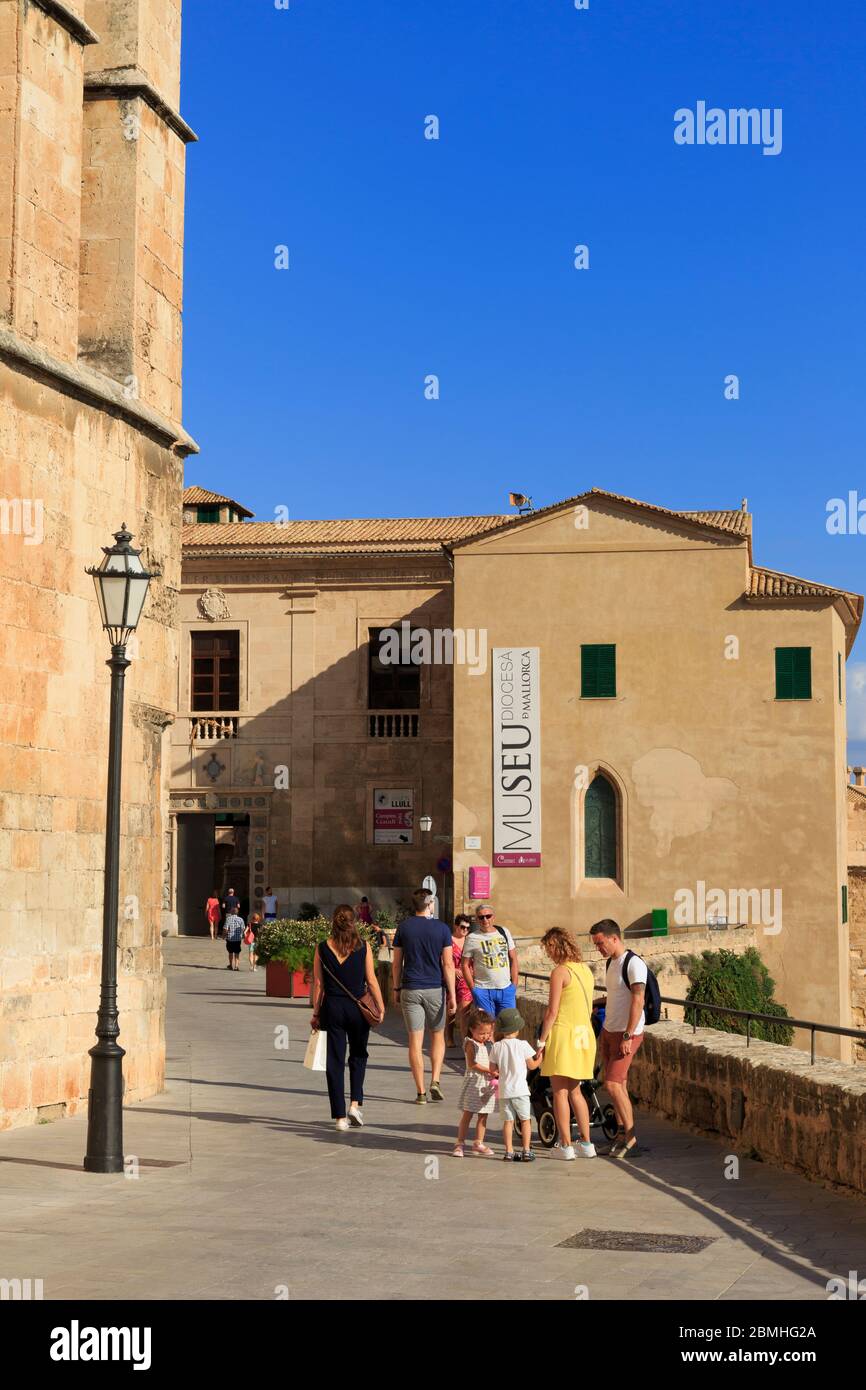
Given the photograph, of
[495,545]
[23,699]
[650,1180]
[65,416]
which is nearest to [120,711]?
[23,699]

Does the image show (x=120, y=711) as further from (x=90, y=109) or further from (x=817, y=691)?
(x=817, y=691)

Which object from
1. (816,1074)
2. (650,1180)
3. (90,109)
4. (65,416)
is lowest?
(650,1180)

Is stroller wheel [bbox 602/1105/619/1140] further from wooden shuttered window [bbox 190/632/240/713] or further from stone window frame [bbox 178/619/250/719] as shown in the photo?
wooden shuttered window [bbox 190/632/240/713]

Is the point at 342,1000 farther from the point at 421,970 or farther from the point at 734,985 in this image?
the point at 734,985

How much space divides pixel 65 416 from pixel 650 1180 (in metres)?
7.01

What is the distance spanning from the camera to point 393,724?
141 feet

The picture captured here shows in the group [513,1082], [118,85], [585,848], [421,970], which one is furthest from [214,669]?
[513,1082]

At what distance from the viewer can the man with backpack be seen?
1051cm

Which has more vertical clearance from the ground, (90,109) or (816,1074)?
(90,109)

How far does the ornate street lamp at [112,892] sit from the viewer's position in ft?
32.0

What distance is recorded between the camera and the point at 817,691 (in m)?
38.1

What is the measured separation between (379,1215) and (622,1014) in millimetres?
2825

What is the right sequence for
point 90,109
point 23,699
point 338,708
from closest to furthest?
point 23,699 → point 90,109 → point 338,708

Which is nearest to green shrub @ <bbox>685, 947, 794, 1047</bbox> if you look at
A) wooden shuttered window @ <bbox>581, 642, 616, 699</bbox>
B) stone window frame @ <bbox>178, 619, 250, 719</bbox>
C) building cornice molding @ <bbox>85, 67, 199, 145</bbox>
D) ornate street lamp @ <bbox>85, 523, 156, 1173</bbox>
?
wooden shuttered window @ <bbox>581, 642, 616, 699</bbox>
